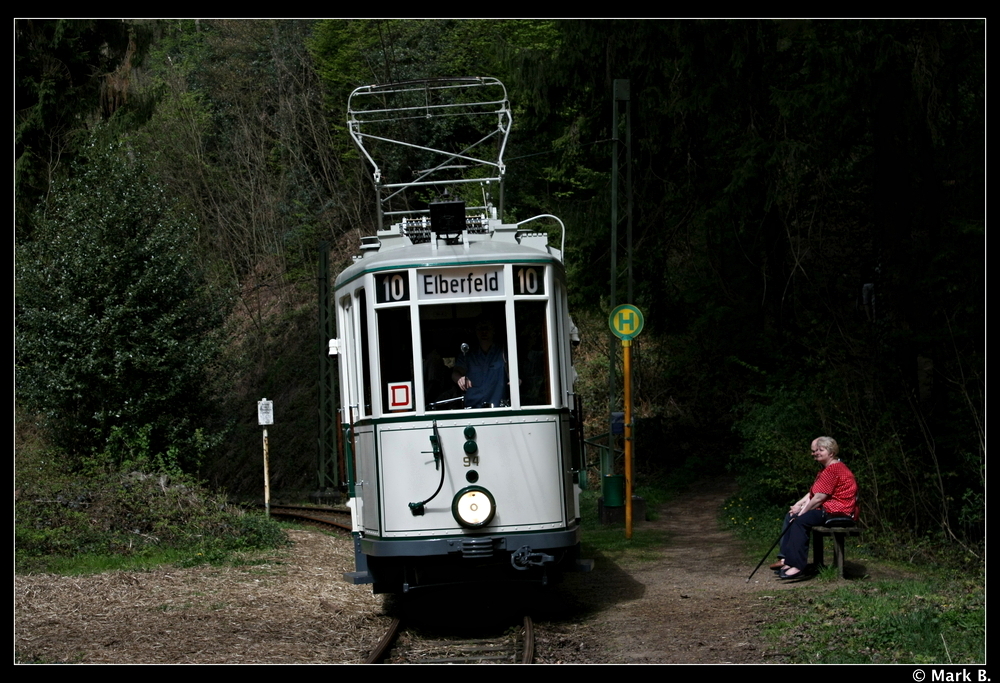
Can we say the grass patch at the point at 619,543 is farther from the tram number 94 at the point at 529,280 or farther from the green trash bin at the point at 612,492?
the tram number 94 at the point at 529,280

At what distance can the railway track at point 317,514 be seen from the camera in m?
19.9

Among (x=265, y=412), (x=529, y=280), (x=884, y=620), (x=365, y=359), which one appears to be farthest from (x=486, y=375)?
(x=265, y=412)

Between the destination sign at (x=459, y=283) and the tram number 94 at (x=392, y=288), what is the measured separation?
12cm

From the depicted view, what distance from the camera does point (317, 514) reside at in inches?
862

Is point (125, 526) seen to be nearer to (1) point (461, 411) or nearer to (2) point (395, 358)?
(2) point (395, 358)

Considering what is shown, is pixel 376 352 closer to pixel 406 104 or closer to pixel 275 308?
pixel 406 104

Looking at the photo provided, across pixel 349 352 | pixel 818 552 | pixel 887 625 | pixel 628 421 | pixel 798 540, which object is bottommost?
pixel 887 625

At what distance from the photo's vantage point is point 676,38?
1658 cm

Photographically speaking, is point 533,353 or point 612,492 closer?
point 533,353

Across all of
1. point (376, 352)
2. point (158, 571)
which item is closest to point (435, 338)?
point (376, 352)

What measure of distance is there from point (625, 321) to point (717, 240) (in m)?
4.37

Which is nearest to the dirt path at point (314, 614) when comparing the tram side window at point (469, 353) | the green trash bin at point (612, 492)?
the tram side window at point (469, 353)

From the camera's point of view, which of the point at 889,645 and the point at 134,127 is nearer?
the point at 889,645
